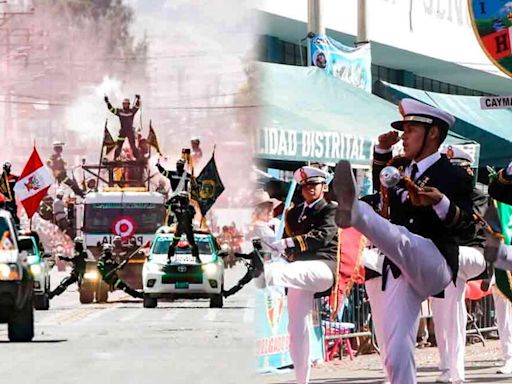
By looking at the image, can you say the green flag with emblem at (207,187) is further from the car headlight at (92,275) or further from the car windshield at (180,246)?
the car headlight at (92,275)

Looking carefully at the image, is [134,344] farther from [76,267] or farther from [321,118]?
[321,118]

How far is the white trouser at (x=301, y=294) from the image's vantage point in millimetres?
6625

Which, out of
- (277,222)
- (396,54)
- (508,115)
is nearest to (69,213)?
(277,222)

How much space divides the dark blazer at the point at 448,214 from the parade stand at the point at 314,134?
1.83 m

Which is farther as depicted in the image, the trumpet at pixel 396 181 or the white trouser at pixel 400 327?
the white trouser at pixel 400 327

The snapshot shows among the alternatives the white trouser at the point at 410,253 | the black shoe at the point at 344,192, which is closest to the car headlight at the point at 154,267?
the black shoe at the point at 344,192

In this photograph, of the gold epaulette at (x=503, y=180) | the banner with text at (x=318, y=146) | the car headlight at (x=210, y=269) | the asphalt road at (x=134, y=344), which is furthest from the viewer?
the banner with text at (x=318, y=146)

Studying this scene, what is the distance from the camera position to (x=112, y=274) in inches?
168

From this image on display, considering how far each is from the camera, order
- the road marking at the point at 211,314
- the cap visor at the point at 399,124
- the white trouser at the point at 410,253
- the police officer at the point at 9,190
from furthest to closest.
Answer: the cap visor at the point at 399,124 → the white trouser at the point at 410,253 → the road marking at the point at 211,314 → the police officer at the point at 9,190

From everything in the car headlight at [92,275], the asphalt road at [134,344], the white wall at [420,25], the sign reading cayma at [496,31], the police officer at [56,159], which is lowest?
the asphalt road at [134,344]

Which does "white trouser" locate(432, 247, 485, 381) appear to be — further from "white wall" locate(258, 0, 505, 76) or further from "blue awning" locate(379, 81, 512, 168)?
"white wall" locate(258, 0, 505, 76)

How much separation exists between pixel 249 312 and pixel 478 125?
920 cm

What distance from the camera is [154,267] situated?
419cm

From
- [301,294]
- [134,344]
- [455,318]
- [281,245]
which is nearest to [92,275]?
[134,344]
